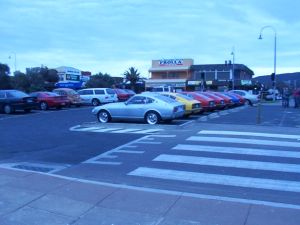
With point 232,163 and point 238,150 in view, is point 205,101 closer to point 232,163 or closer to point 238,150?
point 238,150

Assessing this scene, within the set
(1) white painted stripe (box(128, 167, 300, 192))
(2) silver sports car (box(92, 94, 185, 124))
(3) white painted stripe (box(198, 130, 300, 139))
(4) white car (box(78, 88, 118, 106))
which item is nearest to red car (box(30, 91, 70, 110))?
(4) white car (box(78, 88, 118, 106))

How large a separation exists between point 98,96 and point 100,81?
3999cm

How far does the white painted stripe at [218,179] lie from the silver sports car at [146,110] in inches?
360

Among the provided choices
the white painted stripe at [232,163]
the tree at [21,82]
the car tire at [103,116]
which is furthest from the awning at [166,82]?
the white painted stripe at [232,163]

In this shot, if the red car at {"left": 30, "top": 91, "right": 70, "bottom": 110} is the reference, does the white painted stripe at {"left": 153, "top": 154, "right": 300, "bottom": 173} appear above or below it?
below

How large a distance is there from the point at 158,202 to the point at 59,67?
79645mm

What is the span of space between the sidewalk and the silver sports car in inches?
433

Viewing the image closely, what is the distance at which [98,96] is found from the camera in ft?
124

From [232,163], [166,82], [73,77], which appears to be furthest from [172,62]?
[232,163]

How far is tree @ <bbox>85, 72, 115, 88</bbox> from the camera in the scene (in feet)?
242

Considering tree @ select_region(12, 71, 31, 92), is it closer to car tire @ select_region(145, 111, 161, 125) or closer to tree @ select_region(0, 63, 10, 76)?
tree @ select_region(0, 63, 10, 76)

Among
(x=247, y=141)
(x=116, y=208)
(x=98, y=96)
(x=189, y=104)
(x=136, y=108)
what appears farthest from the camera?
(x=98, y=96)

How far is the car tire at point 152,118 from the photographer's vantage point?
60.5 ft

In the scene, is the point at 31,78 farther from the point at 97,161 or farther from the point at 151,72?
the point at 97,161
